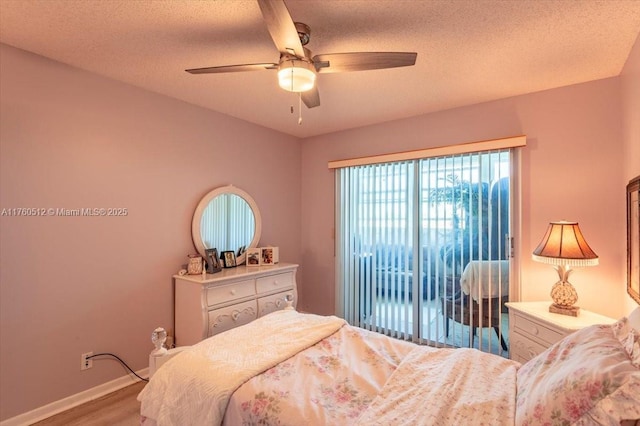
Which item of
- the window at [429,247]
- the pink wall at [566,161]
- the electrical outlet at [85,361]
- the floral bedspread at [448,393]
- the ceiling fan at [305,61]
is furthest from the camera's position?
the window at [429,247]

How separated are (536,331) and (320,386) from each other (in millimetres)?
1716

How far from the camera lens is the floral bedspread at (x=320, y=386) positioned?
3.74ft

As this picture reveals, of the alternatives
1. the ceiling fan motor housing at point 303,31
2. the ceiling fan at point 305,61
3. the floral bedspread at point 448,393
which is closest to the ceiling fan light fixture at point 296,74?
the ceiling fan at point 305,61

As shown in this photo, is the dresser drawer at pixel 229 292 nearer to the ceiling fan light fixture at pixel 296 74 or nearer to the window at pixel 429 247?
the window at pixel 429 247

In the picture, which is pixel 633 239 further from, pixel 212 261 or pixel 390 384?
pixel 212 261

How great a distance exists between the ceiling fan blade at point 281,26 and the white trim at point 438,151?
191 centimetres

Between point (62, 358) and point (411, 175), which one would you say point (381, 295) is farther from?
point (62, 358)

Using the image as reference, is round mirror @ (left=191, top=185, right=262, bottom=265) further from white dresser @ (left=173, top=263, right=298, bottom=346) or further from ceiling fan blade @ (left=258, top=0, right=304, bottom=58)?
ceiling fan blade @ (left=258, top=0, right=304, bottom=58)

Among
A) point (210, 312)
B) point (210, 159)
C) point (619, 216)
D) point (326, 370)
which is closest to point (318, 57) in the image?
point (326, 370)

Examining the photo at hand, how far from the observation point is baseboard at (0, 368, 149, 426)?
196cm

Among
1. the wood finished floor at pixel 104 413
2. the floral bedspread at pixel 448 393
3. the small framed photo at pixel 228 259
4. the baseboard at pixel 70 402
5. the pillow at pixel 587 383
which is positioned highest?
the small framed photo at pixel 228 259

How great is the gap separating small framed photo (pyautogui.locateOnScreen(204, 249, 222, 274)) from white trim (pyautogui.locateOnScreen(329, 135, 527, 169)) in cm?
170

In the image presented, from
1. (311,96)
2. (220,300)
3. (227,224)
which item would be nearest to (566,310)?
(311,96)

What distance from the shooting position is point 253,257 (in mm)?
3256
